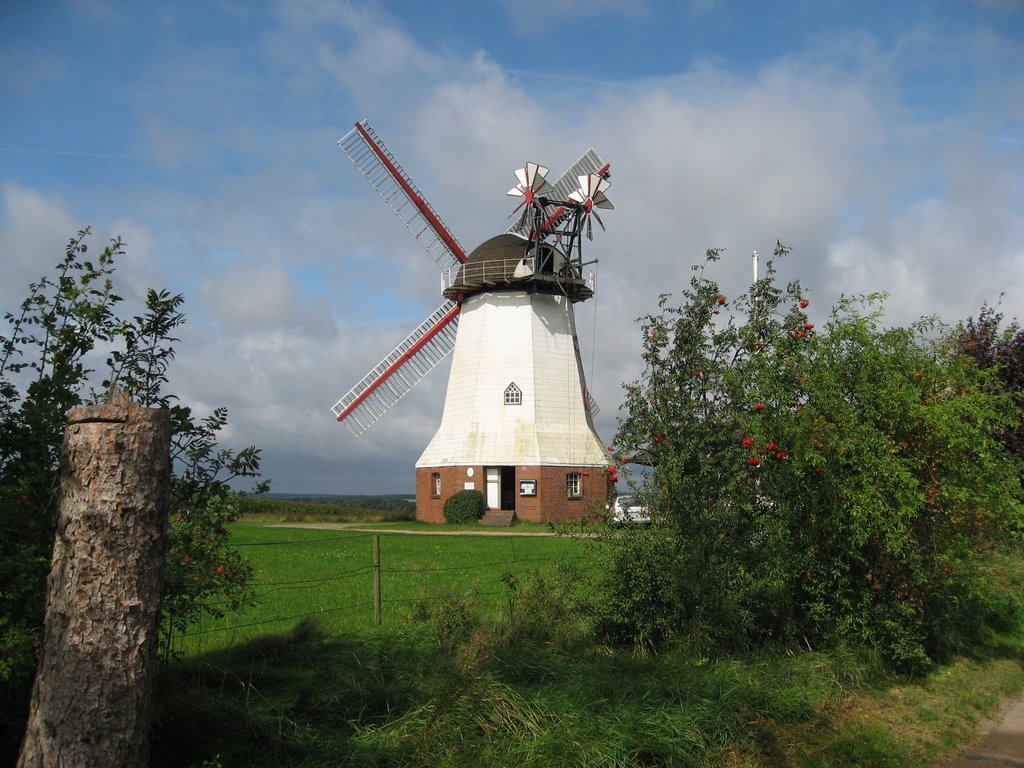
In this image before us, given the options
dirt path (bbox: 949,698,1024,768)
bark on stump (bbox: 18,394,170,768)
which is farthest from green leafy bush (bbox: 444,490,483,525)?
bark on stump (bbox: 18,394,170,768)

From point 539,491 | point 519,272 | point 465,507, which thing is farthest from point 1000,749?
point 519,272

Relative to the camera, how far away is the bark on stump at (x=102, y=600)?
4305mm

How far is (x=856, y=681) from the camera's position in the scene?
8.23m

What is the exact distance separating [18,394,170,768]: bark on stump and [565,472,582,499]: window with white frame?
29.7m

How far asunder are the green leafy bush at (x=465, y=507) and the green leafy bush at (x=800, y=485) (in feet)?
82.4

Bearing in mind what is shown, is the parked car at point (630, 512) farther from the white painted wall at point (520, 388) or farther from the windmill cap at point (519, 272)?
the windmill cap at point (519, 272)

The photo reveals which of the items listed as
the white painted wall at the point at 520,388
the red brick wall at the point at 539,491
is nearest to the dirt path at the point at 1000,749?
the red brick wall at the point at 539,491

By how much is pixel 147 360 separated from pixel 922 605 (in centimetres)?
817

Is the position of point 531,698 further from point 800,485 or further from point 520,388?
point 520,388

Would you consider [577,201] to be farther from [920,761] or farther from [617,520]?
[920,761]

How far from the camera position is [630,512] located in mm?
9055

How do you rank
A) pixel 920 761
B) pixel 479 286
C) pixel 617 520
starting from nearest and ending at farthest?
pixel 920 761 → pixel 617 520 → pixel 479 286

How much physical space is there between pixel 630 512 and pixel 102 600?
5768mm

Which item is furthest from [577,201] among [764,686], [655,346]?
[764,686]
